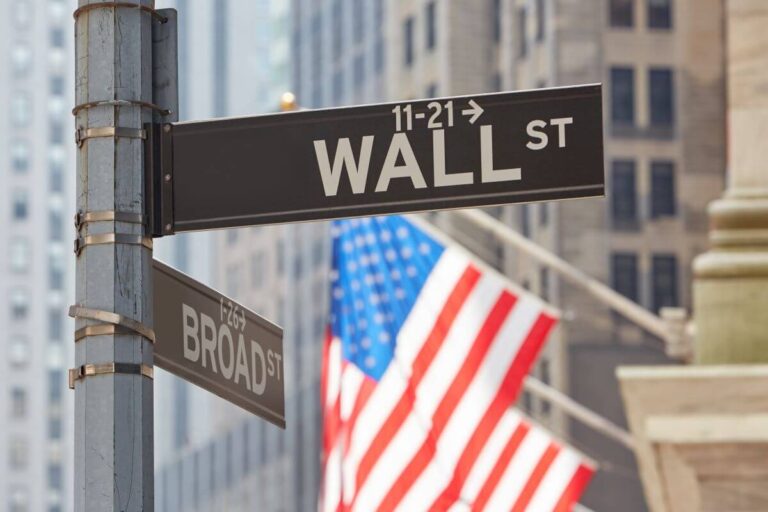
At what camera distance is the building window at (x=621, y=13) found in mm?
75938

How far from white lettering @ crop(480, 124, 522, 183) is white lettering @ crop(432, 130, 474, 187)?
0.05 metres

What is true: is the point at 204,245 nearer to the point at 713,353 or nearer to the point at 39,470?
the point at 39,470

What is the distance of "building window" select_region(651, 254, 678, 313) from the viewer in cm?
7506

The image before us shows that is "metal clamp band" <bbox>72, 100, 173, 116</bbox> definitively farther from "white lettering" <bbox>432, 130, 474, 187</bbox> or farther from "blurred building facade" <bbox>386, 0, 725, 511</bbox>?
"blurred building facade" <bbox>386, 0, 725, 511</bbox>

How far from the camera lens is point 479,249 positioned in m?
78.1

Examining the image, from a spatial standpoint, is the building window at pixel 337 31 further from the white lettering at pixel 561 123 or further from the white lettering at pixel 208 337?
the white lettering at pixel 561 123

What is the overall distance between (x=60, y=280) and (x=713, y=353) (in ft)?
476

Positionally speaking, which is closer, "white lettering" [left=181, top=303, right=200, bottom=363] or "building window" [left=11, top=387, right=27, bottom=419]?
"white lettering" [left=181, top=303, right=200, bottom=363]

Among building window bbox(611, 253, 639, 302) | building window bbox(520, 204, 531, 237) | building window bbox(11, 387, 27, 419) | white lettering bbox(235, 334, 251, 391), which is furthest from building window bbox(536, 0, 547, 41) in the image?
building window bbox(11, 387, 27, 419)

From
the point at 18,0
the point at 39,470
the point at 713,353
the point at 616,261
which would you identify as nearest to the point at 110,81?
the point at 713,353

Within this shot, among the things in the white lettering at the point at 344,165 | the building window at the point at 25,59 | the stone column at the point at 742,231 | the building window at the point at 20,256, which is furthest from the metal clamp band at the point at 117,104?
the building window at the point at 25,59

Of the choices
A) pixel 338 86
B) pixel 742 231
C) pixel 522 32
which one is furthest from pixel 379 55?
pixel 742 231

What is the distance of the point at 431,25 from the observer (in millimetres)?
85000

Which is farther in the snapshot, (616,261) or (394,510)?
(616,261)
